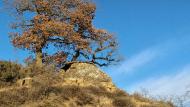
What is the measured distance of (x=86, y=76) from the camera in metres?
34.5

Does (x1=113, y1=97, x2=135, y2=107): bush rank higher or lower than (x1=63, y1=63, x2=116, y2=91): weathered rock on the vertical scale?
lower

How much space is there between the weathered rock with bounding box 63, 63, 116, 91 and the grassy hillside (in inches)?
26.3

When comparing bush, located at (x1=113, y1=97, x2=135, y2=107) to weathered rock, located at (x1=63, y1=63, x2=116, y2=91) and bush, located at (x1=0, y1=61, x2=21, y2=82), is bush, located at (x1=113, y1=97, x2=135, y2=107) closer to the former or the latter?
weathered rock, located at (x1=63, y1=63, x2=116, y2=91)

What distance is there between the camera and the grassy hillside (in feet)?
85.6

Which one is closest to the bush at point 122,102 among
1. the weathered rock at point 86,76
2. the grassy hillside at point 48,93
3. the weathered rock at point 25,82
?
the grassy hillside at point 48,93

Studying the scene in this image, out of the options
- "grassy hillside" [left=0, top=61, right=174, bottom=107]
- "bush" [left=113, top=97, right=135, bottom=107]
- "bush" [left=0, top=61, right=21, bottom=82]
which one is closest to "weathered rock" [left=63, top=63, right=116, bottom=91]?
"grassy hillside" [left=0, top=61, right=174, bottom=107]

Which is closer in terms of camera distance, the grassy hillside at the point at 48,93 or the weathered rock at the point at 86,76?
the grassy hillside at the point at 48,93

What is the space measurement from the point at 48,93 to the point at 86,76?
760cm

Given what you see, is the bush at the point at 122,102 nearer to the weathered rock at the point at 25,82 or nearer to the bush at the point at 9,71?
the weathered rock at the point at 25,82

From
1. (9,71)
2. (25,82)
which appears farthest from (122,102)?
(9,71)

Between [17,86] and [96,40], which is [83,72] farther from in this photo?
[17,86]

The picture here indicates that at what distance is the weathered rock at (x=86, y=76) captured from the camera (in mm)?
30703

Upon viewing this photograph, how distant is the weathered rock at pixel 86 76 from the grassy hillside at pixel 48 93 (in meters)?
0.67

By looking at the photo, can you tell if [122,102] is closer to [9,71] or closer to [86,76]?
[86,76]
